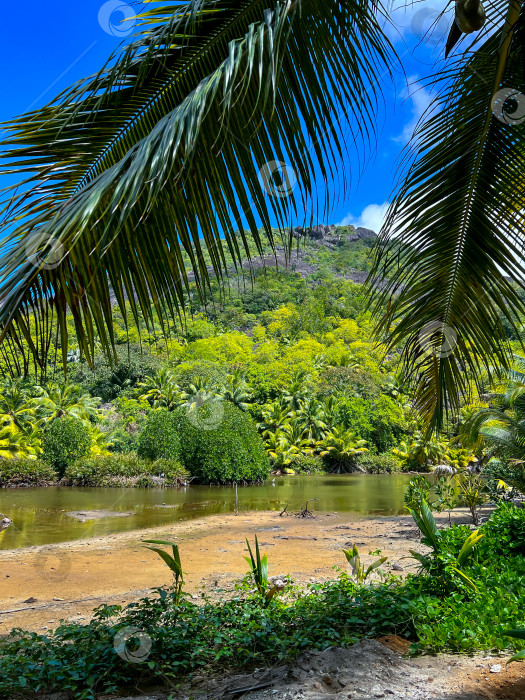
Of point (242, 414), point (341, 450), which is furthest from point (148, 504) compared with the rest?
point (341, 450)

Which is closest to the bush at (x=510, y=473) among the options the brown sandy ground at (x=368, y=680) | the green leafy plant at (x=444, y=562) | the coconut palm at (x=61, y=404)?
the green leafy plant at (x=444, y=562)

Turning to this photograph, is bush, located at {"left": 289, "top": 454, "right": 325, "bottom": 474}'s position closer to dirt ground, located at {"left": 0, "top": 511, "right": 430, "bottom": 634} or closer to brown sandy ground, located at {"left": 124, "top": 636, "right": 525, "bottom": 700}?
dirt ground, located at {"left": 0, "top": 511, "right": 430, "bottom": 634}

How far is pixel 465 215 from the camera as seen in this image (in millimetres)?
2861

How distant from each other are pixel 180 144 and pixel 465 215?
1.83 meters

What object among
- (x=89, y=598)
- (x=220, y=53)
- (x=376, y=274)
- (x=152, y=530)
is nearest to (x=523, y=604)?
(x=376, y=274)

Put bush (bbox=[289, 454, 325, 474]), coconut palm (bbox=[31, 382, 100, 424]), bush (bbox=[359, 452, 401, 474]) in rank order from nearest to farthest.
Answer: coconut palm (bbox=[31, 382, 100, 424]), bush (bbox=[289, 454, 325, 474]), bush (bbox=[359, 452, 401, 474])

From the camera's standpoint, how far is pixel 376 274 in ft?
9.56

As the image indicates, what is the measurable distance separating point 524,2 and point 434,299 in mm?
1633

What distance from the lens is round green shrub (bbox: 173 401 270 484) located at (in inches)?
952

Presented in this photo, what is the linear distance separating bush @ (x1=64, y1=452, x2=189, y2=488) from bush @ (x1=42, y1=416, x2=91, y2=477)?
95cm

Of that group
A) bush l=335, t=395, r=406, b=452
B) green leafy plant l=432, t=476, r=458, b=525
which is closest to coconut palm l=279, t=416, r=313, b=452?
bush l=335, t=395, r=406, b=452

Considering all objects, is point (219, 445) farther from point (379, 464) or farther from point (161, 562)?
point (161, 562)

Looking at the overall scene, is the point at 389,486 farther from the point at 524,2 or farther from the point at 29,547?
the point at 524,2

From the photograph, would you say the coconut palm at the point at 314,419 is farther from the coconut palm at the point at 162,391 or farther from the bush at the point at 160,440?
the bush at the point at 160,440
